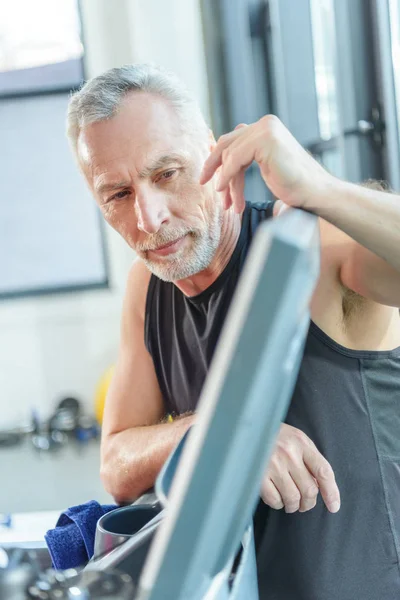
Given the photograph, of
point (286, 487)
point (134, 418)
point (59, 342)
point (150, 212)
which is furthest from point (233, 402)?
point (59, 342)

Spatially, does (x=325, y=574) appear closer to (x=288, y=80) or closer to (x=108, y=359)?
(x=288, y=80)

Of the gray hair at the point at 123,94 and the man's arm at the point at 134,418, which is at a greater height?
the gray hair at the point at 123,94

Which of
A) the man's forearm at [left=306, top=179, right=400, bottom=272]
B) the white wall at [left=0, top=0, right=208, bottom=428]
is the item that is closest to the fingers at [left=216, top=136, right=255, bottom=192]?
the man's forearm at [left=306, top=179, right=400, bottom=272]

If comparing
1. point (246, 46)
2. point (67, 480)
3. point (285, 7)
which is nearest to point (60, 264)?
point (67, 480)

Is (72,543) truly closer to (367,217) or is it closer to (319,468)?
(319,468)

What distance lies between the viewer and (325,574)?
1.01 metres

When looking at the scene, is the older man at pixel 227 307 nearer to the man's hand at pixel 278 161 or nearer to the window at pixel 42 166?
the man's hand at pixel 278 161

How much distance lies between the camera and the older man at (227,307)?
814 mm

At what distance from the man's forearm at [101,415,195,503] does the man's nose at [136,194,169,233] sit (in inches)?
12.3

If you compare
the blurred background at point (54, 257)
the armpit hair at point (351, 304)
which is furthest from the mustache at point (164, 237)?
the blurred background at point (54, 257)

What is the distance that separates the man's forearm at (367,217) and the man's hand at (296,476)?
237 millimetres

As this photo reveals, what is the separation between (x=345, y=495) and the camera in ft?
3.43

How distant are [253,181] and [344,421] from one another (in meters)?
1.79

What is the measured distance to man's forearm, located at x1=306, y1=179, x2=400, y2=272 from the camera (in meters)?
0.79
